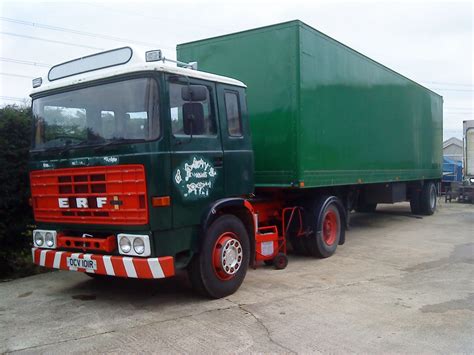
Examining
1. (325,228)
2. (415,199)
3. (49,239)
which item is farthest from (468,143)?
(49,239)

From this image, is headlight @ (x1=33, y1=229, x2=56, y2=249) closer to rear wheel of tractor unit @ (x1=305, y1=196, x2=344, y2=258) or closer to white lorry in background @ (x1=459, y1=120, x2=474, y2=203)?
rear wheel of tractor unit @ (x1=305, y1=196, x2=344, y2=258)

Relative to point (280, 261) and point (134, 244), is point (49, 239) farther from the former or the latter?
point (280, 261)

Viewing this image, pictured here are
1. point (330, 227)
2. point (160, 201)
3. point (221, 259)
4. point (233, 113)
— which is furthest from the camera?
point (330, 227)

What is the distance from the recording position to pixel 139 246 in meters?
4.85

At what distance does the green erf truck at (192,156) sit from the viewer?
488 centimetres

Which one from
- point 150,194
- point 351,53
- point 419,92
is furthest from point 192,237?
point 419,92

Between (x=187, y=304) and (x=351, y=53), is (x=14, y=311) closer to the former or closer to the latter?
(x=187, y=304)

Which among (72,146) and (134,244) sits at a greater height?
(72,146)

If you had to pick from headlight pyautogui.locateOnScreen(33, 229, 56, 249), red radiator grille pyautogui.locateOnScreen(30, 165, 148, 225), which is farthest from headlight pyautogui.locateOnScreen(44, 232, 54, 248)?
red radiator grille pyautogui.locateOnScreen(30, 165, 148, 225)

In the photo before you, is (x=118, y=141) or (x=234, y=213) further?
(x=234, y=213)

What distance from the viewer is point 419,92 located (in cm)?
1230

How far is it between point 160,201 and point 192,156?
0.69 meters

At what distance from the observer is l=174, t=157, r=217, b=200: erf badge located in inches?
199

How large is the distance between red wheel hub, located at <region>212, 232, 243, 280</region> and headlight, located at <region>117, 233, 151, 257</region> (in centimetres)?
93
